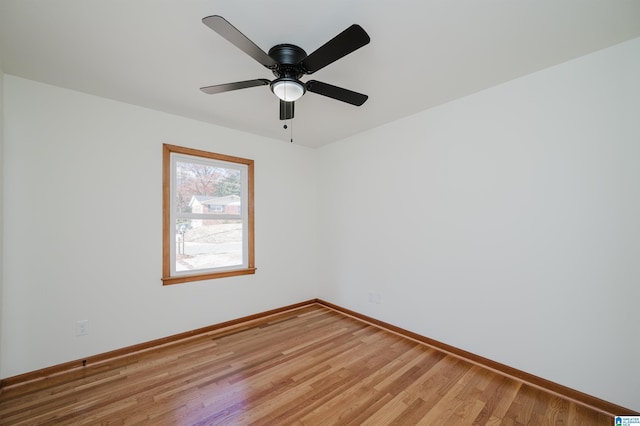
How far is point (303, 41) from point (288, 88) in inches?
13.3

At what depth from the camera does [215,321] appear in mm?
3164

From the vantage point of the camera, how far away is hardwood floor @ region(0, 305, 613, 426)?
1.76 m

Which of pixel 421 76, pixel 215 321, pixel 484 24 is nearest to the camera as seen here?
pixel 484 24

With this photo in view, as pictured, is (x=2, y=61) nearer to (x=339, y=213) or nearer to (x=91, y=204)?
(x=91, y=204)

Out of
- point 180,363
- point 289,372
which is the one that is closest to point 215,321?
point 180,363

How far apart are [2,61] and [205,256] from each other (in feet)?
7.66

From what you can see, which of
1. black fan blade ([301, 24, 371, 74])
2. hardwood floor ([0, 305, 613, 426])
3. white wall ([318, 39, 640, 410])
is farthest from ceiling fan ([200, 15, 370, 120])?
hardwood floor ([0, 305, 613, 426])

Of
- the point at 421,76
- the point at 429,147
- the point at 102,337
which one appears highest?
the point at 421,76

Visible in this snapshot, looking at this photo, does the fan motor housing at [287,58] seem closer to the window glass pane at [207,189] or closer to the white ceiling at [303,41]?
the white ceiling at [303,41]

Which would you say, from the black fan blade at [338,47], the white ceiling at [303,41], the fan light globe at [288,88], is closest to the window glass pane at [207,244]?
the white ceiling at [303,41]

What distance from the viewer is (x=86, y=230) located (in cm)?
244

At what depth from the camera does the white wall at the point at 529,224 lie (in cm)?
179

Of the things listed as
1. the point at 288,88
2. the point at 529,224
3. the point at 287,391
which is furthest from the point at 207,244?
the point at 529,224

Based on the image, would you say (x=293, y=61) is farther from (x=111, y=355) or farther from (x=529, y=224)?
(x=111, y=355)
